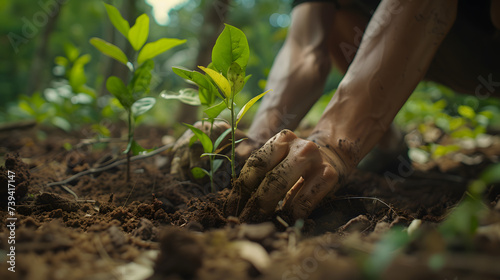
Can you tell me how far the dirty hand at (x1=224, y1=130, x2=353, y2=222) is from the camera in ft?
2.79

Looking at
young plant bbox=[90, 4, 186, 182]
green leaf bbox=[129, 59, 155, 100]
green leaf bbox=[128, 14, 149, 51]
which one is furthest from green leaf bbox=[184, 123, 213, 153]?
A: green leaf bbox=[128, 14, 149, 51]

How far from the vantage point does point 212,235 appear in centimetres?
62

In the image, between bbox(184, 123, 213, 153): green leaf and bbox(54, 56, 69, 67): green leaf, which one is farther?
bbox(54, 56, 69, 67): green leaf

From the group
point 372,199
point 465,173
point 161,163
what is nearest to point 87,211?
point 161,163

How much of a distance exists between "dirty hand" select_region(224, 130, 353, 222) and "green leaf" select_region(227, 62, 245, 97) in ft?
0.60

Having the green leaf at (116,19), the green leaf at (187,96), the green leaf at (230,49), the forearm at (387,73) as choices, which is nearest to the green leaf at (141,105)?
the green leaf at (187,96)

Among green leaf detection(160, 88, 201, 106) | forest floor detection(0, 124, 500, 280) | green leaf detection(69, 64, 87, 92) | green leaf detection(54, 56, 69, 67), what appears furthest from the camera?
green leaf detection(54, 56, 69, 67)

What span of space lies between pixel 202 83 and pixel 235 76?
0.59ft

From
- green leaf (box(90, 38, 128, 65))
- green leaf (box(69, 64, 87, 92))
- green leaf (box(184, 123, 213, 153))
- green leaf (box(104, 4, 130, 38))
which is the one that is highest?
green leaf (box(104, 4, 130, 38))

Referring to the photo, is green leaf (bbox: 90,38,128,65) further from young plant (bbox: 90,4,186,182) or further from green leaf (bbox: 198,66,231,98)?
green leaf (bbox: 198,66,231,98)

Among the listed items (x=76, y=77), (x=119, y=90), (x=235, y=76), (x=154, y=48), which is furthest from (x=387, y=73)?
(x=76, y=77)

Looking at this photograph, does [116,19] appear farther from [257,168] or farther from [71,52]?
[71,52]

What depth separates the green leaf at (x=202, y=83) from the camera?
937 millimetres

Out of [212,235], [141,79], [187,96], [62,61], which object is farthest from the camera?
[62,61]
